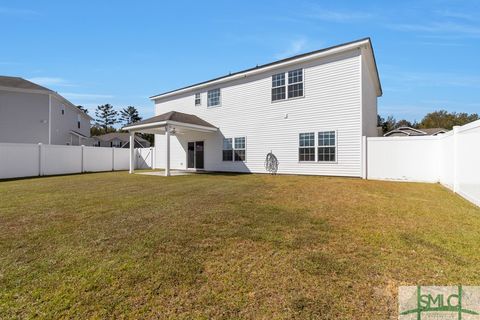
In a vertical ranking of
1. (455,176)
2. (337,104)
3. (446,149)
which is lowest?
(455,176)

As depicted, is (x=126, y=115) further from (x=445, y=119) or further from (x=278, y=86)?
(x=445, y=119)

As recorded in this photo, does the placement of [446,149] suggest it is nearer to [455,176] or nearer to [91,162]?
[455,176]

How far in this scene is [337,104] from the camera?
12773 mm

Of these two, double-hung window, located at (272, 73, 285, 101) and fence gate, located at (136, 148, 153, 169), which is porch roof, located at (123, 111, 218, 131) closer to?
double-hung window, located at (272, 73, 285, 101)

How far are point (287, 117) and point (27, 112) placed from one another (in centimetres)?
2165

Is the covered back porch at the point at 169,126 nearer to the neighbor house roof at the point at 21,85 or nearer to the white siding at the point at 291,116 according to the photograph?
the white siding at the point at 291,116

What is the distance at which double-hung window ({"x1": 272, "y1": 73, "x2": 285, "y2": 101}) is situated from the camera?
14812mm

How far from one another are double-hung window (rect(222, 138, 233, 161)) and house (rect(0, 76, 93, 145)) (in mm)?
16247

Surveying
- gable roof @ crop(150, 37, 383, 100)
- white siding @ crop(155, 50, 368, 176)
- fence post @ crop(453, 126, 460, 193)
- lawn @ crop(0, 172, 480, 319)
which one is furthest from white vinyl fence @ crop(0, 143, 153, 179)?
fence post @ crop(453, 126, 460, 193)

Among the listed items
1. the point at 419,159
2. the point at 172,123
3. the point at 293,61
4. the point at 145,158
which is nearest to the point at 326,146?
the point at 419,159

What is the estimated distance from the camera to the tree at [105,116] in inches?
2623

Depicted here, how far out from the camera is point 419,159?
1132 cm

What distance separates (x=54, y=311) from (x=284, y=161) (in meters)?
13.0

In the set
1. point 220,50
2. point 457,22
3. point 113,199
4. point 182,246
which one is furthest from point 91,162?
point 457,22
